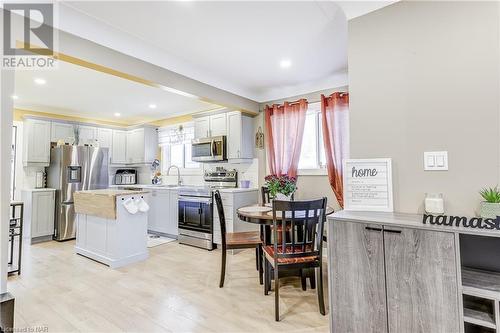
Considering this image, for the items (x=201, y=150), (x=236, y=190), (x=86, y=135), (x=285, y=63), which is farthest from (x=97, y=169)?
(x=285, y=63)

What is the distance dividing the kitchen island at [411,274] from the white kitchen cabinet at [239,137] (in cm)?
293

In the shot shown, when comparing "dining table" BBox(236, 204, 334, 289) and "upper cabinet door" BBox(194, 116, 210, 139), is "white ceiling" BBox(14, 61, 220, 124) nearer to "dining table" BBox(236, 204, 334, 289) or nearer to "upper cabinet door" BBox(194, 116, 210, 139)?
"upper cabinet door" BBox(194, 116, 210, 139)

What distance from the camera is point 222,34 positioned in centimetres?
261

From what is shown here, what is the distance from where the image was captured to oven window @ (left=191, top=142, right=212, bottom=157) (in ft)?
15.8

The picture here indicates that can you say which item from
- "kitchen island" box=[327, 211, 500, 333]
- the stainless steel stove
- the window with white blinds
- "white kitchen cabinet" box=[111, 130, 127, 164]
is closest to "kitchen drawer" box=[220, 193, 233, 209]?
the stainless steel stove

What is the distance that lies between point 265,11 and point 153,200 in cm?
418

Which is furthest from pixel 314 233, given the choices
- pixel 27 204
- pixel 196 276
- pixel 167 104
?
pixel 27 204

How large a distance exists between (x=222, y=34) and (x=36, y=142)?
4603mm

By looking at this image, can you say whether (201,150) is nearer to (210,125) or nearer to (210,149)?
(210,149)

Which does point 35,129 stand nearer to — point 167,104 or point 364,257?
point 167,104

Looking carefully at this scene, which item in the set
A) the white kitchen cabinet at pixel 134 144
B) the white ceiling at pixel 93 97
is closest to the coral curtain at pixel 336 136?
the white ceiling at pixel 93 97

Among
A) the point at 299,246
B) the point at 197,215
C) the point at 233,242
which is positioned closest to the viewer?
the point at 299,246

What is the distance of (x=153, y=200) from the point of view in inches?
205

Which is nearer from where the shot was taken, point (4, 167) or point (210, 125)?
point (4, 167)
